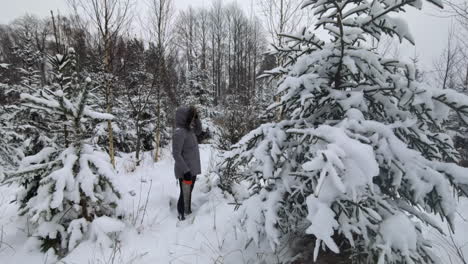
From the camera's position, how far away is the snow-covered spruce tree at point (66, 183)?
2275 mm

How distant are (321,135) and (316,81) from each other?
560 millimetres

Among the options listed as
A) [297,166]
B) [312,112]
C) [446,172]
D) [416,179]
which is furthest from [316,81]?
[446,172]

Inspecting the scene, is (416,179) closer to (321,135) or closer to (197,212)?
(321,135)

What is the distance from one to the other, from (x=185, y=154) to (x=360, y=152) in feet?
8.83

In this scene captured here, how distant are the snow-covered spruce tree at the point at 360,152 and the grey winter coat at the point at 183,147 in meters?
1.39

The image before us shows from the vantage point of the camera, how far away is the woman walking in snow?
3.28m

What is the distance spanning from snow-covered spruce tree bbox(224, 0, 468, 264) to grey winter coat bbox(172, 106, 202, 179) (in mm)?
1386

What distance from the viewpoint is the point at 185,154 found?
343 centimetres

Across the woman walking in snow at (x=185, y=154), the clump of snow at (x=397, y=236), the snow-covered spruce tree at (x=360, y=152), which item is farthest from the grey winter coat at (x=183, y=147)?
the clump of snow at (x=397, y=236)

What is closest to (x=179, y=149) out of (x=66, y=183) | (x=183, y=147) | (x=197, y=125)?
(x=183, y=147)

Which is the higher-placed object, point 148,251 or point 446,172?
point 446,172

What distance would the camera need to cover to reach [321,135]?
137 cm

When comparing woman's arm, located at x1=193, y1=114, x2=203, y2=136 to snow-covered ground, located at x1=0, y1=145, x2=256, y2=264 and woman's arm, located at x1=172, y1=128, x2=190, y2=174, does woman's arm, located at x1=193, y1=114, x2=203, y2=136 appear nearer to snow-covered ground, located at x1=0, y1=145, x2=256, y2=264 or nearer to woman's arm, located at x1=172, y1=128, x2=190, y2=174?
woman's arm, located at x1=172, y1=128, x2=190, y2=174

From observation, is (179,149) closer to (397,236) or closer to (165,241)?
(165,241)
